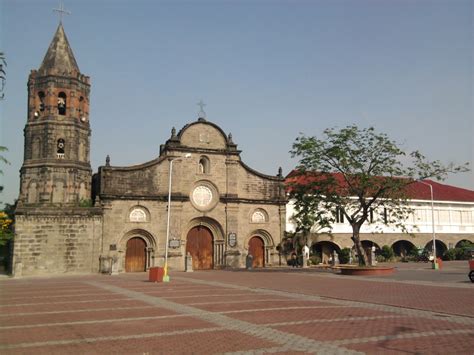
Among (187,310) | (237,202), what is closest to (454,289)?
(187,310)

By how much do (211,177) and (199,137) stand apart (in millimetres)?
3381

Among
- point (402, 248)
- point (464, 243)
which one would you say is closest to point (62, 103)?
point (402, 248)

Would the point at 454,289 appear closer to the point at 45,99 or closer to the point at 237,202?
the point at 237,202

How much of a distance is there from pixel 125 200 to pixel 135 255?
165 inches

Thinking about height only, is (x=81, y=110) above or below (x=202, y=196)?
above

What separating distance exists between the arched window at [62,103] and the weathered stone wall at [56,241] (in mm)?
7587

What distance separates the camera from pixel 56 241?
32.0 meters

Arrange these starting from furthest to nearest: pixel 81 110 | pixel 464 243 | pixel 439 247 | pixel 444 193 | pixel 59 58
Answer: pixel 444 193 < pixel 439 247 < pixel 464 243 < pixel 81 110 < pixel 59 58

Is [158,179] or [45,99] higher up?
[45,99]

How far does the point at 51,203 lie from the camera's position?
107 ft

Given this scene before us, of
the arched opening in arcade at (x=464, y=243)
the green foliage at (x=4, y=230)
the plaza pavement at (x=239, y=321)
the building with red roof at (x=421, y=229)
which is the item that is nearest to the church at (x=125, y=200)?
the green foliage at (x=4, y=230)

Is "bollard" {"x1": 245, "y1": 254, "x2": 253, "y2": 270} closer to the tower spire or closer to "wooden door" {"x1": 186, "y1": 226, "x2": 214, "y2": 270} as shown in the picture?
"wooden door" {"x1": 186, "y1": 226, "x2": 214, "y2": 270}

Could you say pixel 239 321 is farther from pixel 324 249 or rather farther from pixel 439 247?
pixel 439 247

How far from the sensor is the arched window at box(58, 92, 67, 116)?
34.6m
